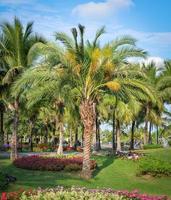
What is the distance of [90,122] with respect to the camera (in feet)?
71.8

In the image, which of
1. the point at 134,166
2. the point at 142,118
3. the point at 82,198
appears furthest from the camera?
the point at 142,118

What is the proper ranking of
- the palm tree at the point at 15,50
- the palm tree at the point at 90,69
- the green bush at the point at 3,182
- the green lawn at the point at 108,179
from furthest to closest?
the palm tree at the point at 15,50
the palm tree at the point at 90,69
the green lawn at the point at 108,179
the green bush at the point at 3,182

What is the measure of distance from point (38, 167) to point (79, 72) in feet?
21.0

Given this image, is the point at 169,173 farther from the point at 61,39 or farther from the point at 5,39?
the point at 5,39

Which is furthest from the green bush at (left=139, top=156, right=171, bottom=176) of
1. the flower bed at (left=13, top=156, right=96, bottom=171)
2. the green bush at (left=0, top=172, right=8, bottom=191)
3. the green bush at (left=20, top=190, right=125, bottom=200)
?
the green bush at (left=20, top=190, right=125, bottom=200)

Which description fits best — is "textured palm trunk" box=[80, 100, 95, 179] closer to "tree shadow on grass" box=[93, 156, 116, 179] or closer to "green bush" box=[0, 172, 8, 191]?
"tree shadow on grass" box=[93, 156, 116, 179]

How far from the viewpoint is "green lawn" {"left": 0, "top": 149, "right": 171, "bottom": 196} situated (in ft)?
62.0

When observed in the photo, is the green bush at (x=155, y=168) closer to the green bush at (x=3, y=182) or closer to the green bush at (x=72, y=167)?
the green bush at (x=72, y=167)

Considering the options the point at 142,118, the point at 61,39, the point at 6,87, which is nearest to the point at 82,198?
the point at 61,39

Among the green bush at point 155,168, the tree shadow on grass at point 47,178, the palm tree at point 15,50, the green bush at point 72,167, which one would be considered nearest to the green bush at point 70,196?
the tree shadow on grass at point 47,178

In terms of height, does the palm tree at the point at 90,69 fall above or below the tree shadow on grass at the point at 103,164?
above

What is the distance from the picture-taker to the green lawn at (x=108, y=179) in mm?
18891

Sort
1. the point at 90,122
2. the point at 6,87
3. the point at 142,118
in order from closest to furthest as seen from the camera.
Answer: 1. the point at 90,122
2. the point at 6,87
3. the point at 142,118

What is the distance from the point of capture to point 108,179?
21859mm
